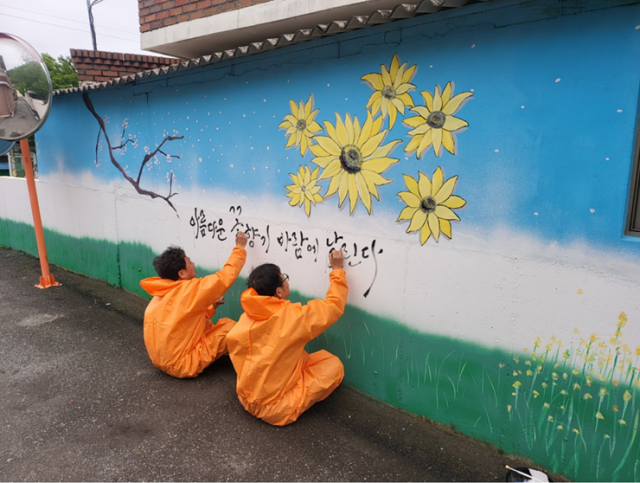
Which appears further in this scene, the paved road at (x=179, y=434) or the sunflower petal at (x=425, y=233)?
the sunflower petal at (x=425, y=233)

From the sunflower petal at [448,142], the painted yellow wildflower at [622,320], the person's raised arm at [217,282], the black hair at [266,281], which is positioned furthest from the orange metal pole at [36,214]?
the painted yellow wildflower at [622,320]

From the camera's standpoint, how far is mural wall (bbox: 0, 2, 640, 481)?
7.30ft

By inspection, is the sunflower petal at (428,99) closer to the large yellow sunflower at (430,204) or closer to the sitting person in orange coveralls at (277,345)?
the large yellow sunflower at (430,204)

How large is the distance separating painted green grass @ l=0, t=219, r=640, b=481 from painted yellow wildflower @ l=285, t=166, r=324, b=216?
2.78ft

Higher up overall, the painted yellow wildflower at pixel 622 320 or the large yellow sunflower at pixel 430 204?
the large yellow sunflower at pixel 430 204

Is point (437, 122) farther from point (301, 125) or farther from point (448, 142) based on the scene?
point (301, 125)

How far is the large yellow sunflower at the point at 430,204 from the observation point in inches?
108

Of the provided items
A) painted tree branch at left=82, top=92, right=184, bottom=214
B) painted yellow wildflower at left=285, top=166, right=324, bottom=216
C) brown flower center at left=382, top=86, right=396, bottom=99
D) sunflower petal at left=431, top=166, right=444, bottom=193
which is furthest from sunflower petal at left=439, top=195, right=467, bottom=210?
painted tree branch at left=82, top=92, right=184, bottom=214

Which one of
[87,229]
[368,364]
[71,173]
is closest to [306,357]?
[368,364]

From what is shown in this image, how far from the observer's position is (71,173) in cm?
664

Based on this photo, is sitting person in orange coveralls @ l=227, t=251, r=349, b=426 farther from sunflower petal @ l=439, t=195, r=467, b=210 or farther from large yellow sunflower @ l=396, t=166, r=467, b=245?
sunflower petal @ l=439, t=195, r=467, b=210

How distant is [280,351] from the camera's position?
2965 mm

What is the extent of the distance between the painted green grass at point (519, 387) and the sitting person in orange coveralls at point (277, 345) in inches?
15.5

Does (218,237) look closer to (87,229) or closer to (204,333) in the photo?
(204,333)
